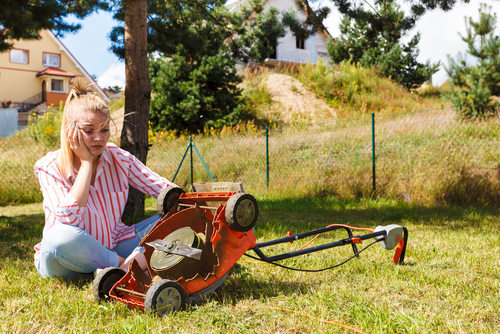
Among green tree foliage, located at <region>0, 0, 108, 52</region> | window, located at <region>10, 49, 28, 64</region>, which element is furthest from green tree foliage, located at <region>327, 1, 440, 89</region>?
window, located at <region>10, 49, 28, 64</region>

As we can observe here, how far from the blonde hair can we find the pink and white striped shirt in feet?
0.27

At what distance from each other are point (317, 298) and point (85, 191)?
1.39 metres

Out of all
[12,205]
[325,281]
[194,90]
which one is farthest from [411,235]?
[194,90]

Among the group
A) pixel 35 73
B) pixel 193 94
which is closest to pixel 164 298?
pixel 193 94

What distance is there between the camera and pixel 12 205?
8.79m

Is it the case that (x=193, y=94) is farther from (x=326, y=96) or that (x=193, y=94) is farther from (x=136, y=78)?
(x=136, y=78)

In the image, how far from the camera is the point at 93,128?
234 centimetres

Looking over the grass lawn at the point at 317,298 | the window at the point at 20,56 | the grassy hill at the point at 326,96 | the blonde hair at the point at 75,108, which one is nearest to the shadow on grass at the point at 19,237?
the grass lawn at the point at 317,298

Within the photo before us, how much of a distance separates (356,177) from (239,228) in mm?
5664

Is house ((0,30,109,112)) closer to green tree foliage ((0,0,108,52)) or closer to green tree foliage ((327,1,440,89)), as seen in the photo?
green tree foliage ((327,1,440,89))

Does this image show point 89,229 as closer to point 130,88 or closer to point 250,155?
point 130,88

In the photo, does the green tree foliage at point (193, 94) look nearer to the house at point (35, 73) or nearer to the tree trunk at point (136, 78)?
the tree trunk at point (136, 78)

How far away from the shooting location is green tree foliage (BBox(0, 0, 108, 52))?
5.84 metres

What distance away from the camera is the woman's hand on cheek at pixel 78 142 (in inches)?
91.4
